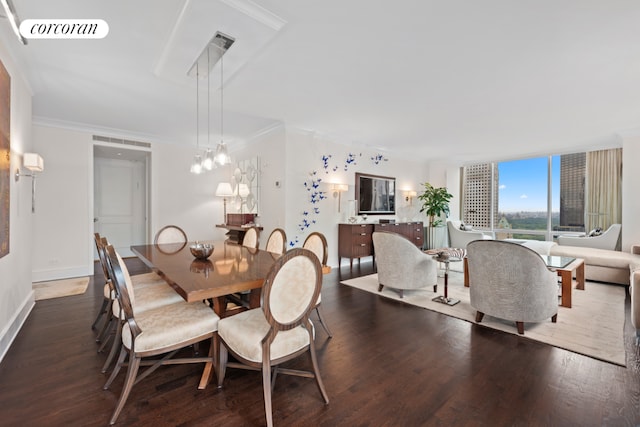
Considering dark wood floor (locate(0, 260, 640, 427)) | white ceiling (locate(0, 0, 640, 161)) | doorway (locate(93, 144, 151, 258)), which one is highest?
white ceiling (locate(0, 0, 640, 161))

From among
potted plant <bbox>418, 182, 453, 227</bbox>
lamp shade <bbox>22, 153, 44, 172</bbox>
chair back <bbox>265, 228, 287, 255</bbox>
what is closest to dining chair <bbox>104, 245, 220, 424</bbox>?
chair back <bbox>265, 228, 287, 255</bbox>

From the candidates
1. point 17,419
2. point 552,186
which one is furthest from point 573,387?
point 552,186

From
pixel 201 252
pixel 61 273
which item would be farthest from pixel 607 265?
pixel 61 273

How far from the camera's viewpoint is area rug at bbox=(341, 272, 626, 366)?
7.66 ft

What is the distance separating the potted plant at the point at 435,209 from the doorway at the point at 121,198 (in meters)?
6.69

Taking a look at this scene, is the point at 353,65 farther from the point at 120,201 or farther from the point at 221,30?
the point at 120,201

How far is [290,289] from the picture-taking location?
1539mm

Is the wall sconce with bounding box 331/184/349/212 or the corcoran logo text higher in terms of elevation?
the corcoran logo text

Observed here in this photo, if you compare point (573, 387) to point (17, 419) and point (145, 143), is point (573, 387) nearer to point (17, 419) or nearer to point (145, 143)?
point (17, 419)

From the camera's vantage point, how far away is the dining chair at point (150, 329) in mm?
1593

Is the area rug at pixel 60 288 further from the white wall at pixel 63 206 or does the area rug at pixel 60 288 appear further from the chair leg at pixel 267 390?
the chair leg at pixel 267 390

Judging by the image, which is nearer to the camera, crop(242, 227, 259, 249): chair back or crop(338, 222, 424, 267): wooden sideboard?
crop(242, 227, 259, 249): chair back

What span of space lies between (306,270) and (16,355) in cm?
254

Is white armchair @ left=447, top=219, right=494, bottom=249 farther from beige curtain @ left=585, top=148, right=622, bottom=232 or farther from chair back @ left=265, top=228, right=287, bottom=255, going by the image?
chair back @ left=265, top=228, right=287, bottom=255
